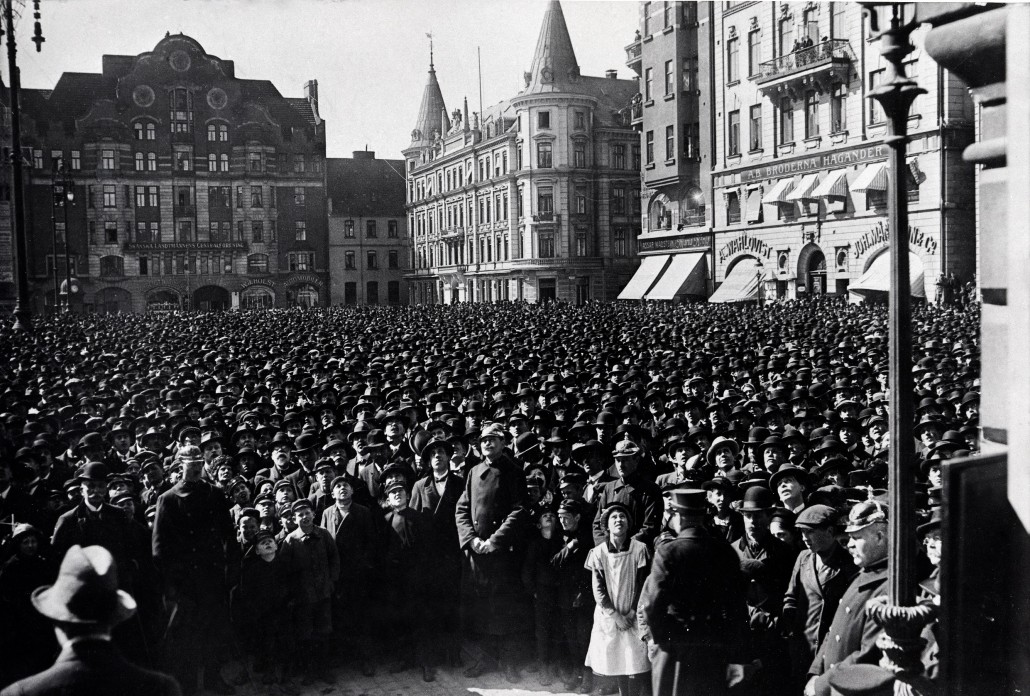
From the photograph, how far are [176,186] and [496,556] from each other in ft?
241

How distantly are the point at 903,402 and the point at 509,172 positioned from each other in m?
66.1

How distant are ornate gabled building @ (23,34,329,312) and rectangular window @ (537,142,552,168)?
69.6 feet

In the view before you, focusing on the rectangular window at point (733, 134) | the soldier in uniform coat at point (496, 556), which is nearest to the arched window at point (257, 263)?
the rectangular window at point (733, 134)

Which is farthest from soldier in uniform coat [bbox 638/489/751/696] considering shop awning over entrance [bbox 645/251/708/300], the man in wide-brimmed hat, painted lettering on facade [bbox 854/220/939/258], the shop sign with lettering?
the shop sign with lettering

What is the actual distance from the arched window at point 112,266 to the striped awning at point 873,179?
2131 inches

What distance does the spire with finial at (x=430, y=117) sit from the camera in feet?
290

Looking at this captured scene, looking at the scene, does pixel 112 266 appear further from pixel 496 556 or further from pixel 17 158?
pixel 496 556

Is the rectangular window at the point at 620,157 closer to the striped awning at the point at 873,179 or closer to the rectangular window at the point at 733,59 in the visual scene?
the rectangular window at the point at 733,59

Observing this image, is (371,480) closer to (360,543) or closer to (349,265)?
(360,543)

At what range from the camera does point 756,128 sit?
45156mm

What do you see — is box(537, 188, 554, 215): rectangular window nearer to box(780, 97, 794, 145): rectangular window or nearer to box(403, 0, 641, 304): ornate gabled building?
box(403, 0, 641, 304): ornate gabled building

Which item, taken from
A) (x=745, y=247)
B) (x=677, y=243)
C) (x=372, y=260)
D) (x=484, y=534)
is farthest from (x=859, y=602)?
(x=372, y=260)

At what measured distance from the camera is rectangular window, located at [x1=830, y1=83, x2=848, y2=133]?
3972cm

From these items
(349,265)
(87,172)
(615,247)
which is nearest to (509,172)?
(615,247)
